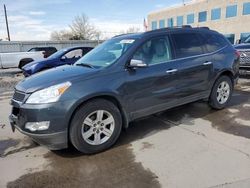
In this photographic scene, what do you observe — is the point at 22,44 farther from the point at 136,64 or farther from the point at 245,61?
the point at 136,64

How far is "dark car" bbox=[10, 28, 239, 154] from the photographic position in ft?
11.3

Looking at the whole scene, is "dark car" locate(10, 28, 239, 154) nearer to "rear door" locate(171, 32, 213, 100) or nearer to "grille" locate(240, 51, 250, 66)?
"rear door" locate(171, 32, 213, 100)

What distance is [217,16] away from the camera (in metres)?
39.2

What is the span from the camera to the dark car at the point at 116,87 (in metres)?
3.46

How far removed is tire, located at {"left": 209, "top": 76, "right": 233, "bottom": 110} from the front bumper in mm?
3395

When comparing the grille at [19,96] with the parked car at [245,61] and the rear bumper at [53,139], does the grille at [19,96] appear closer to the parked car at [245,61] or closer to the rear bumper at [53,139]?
the rear bumper at [53,139]

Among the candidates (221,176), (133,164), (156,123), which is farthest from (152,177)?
(156,123)

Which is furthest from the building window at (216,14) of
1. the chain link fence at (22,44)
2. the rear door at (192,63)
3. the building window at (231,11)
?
the rear door at (192,63)

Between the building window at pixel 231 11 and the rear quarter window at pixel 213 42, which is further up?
the building window at pixel 231 11

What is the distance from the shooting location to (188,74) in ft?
15.8

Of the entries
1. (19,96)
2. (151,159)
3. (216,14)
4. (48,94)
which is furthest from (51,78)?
(216,14)

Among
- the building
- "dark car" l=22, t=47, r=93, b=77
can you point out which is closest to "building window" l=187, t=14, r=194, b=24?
the building

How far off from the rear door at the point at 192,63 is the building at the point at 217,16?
1069 inches

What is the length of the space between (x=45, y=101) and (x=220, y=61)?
377cm
